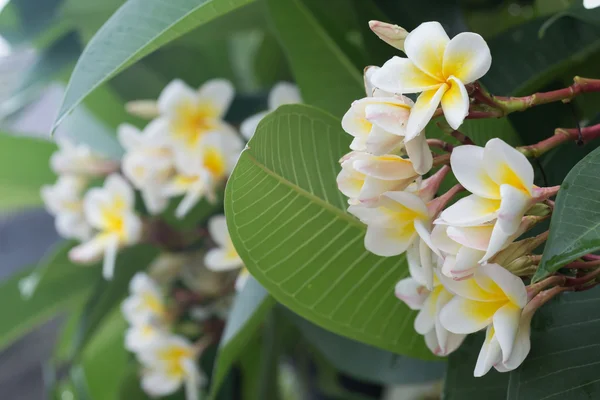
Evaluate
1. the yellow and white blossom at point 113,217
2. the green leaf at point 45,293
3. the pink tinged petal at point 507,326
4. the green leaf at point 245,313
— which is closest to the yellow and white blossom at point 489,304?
the pink tinged petal at point 507,326

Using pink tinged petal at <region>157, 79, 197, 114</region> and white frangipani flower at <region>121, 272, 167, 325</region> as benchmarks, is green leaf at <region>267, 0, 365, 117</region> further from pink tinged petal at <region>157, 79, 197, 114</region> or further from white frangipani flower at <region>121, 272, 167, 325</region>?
white frangipani flower at <region>121, 272, 167, 325</region>

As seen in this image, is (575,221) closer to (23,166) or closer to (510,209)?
(510,209)

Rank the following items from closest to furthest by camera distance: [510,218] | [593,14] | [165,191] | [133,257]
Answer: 1. [510,218]
2. [593,14]
3. [165,191]
4. [133,257]

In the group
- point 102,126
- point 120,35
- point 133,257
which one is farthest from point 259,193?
point 102,126

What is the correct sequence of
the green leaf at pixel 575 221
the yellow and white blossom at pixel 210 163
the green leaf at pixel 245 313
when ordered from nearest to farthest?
the green leaf at pixel 575 221 → the green leaf at pixel 245 313 → the yellow and white blossom at pixel 210 163

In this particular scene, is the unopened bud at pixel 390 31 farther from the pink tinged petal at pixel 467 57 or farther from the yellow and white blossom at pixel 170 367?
the yellow and white blossom at pixel 170 367

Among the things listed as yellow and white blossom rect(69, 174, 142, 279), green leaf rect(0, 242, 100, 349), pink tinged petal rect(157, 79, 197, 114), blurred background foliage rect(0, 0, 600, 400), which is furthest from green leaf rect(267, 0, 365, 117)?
green leaf rect(0, 242, 100, 349)

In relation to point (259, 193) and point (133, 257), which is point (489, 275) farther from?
point (133, 257)
